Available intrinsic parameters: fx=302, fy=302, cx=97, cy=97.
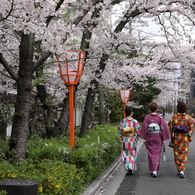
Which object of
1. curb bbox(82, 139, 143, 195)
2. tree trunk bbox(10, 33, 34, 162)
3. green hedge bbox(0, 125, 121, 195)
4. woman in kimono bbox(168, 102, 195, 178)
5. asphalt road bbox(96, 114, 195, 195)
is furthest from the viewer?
woman in kimono bbox(168, 102, 195, 178)

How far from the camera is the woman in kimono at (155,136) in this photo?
6996mm

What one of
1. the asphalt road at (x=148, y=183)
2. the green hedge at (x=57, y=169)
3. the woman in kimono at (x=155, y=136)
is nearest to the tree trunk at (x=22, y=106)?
the green hedge at (x=57, y=169)

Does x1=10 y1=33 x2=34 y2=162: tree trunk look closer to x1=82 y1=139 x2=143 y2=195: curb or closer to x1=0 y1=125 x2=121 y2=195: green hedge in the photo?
x1=0 y1=125 x2=121 y2=195: green hedge

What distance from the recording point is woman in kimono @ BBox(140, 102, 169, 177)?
7.00 meters

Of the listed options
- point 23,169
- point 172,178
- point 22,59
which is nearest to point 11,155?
point 23,169

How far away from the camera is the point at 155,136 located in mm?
7062

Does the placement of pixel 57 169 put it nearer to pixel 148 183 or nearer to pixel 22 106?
pixel 22 106

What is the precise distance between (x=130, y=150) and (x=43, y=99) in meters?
3.85

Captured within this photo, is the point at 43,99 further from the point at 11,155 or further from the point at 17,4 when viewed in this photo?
the point at 17,4

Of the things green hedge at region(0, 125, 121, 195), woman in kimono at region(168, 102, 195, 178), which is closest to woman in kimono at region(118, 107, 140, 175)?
green hedge at region(0, 125, 121, 195)

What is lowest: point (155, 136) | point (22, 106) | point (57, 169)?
point (57, 169)

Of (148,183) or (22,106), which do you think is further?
(148,183)

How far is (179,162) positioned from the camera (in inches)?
274

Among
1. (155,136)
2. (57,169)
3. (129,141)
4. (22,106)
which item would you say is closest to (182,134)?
(155,136)
